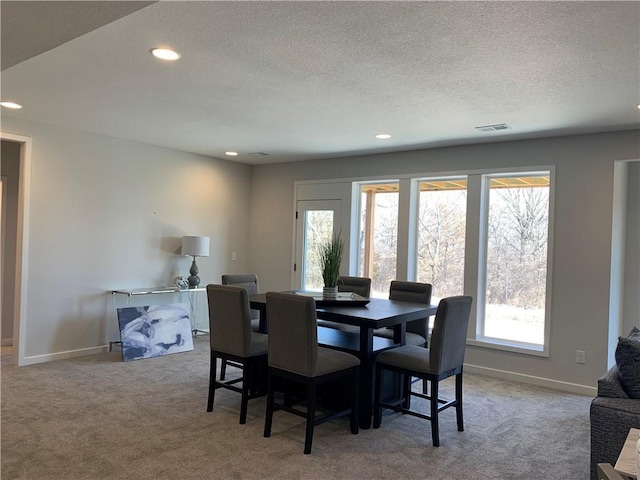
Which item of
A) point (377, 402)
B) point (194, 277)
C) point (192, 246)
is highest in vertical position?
point (192, 246)

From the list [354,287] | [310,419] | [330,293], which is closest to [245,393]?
[310,419]

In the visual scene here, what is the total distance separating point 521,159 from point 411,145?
3.83 ft

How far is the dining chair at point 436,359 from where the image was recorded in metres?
3.22

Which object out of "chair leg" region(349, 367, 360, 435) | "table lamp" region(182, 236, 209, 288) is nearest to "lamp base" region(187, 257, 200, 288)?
"table lamp" region(182, 236, 209, 288)

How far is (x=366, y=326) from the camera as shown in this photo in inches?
132

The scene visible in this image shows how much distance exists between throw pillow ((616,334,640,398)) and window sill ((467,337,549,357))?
2361 millimetres

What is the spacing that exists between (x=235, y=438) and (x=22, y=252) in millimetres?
3140

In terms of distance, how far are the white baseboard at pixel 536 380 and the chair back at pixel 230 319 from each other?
9.33 feet

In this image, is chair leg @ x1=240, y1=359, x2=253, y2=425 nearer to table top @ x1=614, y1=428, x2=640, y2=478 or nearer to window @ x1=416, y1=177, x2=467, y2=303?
table top @ x1=614, y1=428, x2=640, y2=478

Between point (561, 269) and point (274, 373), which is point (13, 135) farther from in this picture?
point (561, 269)

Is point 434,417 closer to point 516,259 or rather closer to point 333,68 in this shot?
point 333,68

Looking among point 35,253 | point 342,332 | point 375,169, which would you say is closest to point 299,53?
point 342,332

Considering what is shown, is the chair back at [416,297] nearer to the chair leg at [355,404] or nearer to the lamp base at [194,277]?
the chair leg at [355,404]

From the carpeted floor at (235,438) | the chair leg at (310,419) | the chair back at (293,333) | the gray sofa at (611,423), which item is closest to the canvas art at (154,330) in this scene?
the carpeted floor at (235,438)
